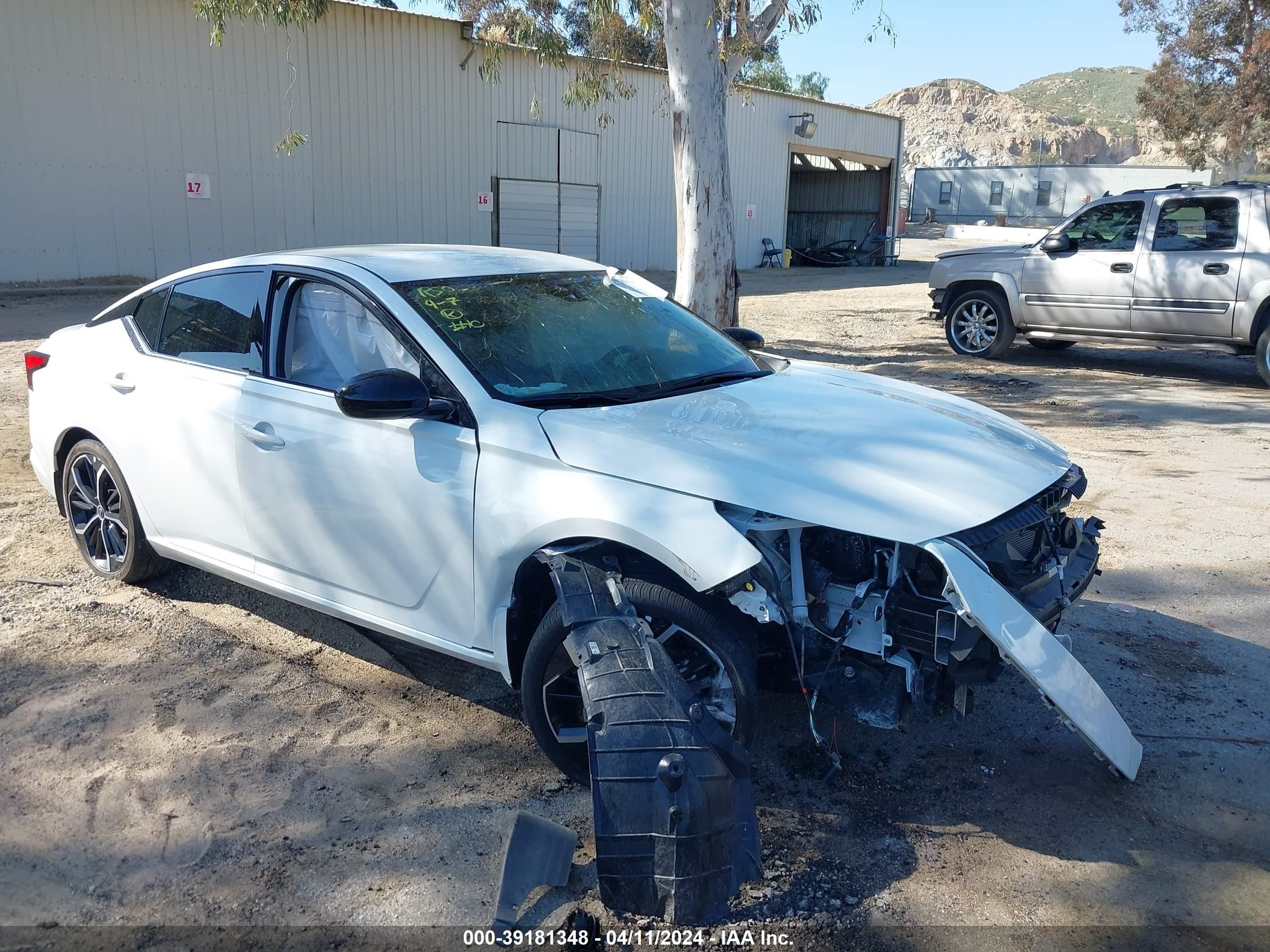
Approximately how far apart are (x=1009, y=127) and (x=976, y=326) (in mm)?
107248

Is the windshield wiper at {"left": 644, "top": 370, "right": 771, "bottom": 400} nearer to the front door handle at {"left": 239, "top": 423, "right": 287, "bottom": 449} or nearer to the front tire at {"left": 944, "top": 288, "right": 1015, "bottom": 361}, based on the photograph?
the front door handle at {"left": 239, "top": 423, "right": 287, "bottom": 449}

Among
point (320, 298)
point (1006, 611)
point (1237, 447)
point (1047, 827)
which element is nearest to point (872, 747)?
point (1047, 827)

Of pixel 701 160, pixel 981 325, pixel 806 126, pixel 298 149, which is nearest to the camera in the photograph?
pixel 701 160

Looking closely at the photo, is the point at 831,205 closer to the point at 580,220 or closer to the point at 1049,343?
the point at 580,220

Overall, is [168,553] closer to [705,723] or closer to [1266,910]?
[705,723]

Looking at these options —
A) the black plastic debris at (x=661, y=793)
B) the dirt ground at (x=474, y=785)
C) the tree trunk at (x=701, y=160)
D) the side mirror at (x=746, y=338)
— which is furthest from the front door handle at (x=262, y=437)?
the tree trunk at (x=701, y=160)

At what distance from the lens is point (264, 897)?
292cm

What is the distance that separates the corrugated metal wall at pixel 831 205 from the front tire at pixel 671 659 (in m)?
34.6

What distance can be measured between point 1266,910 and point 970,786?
896 millimetres

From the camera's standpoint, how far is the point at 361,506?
12.4ft

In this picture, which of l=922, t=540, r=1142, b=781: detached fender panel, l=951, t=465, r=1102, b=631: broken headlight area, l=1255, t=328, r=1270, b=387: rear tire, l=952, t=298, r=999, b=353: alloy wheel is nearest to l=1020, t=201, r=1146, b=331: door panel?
l=952, t=298, r=999, b=353: alloy wheel

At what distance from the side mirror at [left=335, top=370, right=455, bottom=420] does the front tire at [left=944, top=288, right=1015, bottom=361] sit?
10.5 metres

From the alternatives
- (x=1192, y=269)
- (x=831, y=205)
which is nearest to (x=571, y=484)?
(x=1192, y=269)

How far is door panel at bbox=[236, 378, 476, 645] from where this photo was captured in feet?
11.7
